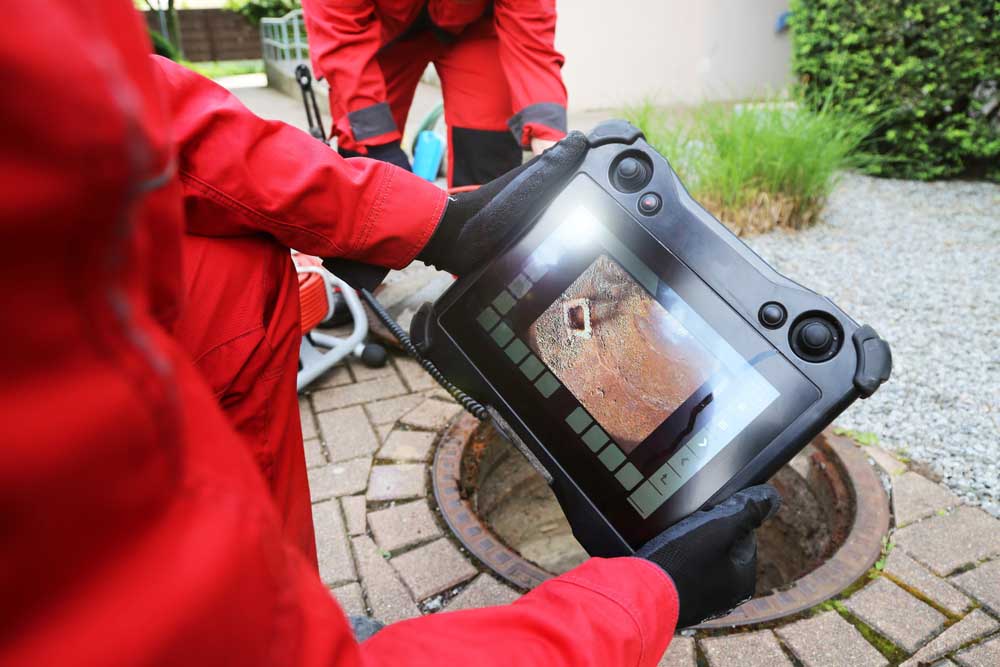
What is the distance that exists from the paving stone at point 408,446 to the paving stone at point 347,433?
5cm

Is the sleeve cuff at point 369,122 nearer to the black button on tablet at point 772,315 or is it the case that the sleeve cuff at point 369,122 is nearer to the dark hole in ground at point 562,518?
the dark hole in ground at point 562,518

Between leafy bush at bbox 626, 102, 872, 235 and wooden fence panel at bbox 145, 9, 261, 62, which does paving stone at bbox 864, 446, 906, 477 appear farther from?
wooden fence panel at bbox 145, 9, 261, 62

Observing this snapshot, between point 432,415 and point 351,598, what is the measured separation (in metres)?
0.79

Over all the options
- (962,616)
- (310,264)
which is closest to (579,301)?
(962,616)

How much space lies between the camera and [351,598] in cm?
165

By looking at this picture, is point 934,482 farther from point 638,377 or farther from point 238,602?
point 238,602

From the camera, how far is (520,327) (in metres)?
1.31

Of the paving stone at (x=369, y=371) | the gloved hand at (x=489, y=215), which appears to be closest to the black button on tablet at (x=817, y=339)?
the gloved hand at (x=489, y=215)

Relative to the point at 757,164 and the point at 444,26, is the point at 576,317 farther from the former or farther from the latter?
the point at 757,164

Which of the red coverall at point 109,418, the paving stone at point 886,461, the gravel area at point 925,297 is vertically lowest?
the gravel area at point 925,297

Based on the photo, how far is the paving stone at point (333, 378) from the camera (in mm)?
2609

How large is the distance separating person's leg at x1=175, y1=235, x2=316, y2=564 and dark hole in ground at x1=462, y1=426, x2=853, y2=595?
789 millimetres

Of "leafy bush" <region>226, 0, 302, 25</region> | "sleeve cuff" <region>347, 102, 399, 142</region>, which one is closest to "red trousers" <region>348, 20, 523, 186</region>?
"sleeve cuff" <region>347, 102, 399, 142</region>

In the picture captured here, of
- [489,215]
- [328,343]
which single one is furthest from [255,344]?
[328,343]
